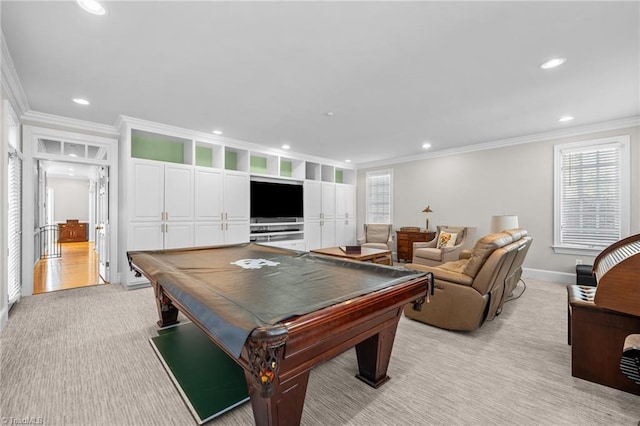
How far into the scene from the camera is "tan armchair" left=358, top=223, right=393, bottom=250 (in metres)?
6.50

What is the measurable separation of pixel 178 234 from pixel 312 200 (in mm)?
3033

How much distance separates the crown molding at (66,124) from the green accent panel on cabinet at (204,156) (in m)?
1.26

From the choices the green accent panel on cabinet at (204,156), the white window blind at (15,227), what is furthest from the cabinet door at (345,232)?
the white window blind at (15,227)

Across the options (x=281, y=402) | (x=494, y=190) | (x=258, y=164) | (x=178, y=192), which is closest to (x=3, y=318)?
(x=178, y=192)

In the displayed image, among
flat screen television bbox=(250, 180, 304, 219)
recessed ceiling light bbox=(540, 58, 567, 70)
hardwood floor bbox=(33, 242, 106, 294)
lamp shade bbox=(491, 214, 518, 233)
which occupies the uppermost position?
recessed ceiling light bbox=(540, 58, 567, 70)

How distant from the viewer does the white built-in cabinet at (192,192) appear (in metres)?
4.18

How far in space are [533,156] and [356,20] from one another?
178 inches

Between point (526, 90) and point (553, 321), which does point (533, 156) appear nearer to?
point (526, 90)

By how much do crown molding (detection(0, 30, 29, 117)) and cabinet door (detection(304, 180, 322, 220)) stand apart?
4530mm

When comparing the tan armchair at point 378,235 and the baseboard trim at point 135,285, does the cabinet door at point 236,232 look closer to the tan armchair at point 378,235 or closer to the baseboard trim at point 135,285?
the baseboard trim at point 135,285

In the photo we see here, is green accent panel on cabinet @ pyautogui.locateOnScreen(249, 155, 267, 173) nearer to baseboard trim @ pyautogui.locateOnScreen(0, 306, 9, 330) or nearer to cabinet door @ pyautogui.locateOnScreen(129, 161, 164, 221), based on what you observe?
cabinet door @ pyautogui.locateOnScreen(129, 161, 164, 221)

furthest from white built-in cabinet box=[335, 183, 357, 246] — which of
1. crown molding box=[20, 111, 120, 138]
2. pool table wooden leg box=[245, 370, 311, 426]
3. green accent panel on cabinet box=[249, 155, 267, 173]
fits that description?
pool table wooden leg box=[245, 370, 311, 426]

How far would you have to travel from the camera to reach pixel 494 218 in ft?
14.7

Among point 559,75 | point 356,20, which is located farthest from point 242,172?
point 559,75
